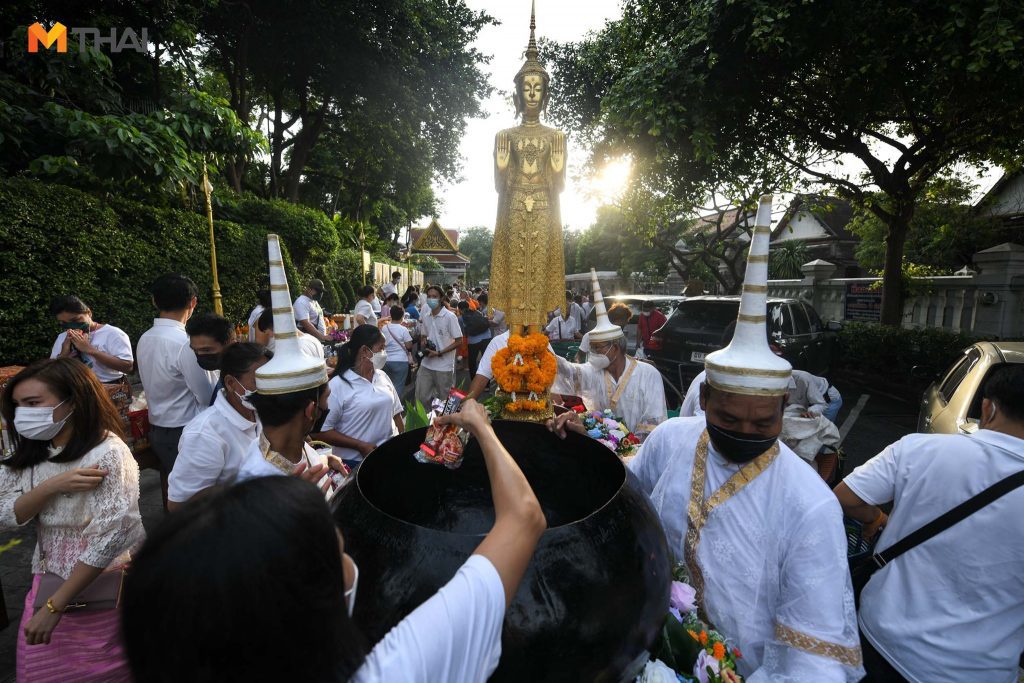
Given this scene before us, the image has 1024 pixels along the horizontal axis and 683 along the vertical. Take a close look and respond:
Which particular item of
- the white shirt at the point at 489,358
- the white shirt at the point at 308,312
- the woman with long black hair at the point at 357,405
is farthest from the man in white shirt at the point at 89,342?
the white shirt at the point at 308,312

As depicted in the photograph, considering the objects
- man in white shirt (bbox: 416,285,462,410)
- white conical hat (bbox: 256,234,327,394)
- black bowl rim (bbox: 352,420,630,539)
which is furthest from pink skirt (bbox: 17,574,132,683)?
man in white shirt (bbox: 416,285,462,410)

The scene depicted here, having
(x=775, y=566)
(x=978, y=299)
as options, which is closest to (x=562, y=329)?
(x=978, y=299)

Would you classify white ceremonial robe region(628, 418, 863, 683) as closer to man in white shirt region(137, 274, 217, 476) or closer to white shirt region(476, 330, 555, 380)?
white shirt region(476, 330, 555, 380)

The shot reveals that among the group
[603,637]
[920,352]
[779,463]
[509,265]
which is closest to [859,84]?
[920,352]

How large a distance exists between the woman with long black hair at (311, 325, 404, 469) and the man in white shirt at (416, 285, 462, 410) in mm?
3298

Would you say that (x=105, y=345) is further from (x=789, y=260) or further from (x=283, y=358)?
(x=789, y=260)

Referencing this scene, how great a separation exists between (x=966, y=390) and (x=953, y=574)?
9.36 feet

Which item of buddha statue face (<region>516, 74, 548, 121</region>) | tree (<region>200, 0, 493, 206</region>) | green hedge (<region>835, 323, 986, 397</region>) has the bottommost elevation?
green hedge (<region>835, 323, 986, 397</region>)

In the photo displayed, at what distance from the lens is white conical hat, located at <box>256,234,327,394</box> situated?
164 cm

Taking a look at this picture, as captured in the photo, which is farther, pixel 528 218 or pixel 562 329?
pixel 562 329

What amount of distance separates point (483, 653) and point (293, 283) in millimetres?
13682

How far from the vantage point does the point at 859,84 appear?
754 cm

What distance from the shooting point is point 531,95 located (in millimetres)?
3822

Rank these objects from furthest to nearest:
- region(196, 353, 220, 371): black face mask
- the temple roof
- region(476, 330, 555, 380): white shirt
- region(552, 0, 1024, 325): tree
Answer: the temple roof, region(552, 0, 1024, 325): tree, region(476, 330, 555, 380): white shirt, region(196, 353, 220, 371): black face mask
